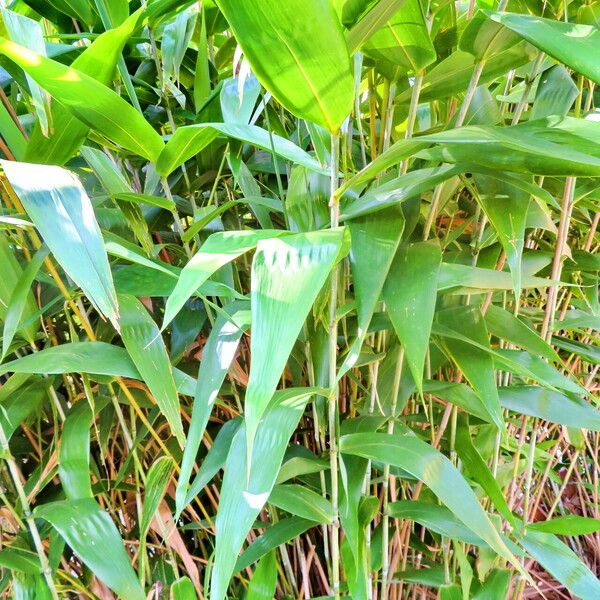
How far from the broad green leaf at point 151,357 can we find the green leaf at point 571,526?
1.20ft

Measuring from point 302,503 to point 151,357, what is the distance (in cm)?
16

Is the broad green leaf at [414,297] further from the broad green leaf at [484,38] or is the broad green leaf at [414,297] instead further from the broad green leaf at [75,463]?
the broad green leaf at [75,463]

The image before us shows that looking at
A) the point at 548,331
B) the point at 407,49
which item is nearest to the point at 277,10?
the point at 407,49

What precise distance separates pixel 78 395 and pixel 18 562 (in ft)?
0.48

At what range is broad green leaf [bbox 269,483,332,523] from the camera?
41 cm

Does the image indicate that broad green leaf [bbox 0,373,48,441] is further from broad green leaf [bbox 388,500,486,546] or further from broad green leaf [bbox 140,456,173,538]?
broad green leaf [bbox 388,500,486,546]

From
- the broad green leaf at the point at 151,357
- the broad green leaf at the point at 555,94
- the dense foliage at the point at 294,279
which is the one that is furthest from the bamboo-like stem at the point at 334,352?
the broad green leaf at the point at 555,94

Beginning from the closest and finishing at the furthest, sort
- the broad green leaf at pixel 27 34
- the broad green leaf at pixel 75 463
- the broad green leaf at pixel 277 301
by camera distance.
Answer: the broad green leaf at pixel 277 301
the broad green leaf at pixel 27 34
the broad green leaf at pixel 75 463

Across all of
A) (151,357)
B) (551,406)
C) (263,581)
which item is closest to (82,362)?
(151,357)

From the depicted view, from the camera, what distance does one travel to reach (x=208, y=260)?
0.25 meters

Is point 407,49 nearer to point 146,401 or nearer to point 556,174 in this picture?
point 556,174

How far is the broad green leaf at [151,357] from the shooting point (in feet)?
1.12

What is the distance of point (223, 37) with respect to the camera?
63 cm

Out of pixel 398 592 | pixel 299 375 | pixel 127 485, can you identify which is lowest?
pixel 398 592
